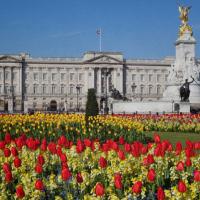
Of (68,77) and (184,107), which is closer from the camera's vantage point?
(184,107)

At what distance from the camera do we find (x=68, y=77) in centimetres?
10831

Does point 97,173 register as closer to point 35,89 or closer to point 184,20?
point 184,20

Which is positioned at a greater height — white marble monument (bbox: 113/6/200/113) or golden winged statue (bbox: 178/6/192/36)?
golden winged statue (bbox: 178/6/192/36)

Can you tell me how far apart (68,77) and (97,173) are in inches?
3975

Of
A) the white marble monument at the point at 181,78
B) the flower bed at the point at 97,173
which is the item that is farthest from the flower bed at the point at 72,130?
the white marble monument at the point at 181,78

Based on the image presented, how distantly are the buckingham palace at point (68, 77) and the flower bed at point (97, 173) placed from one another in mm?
95166

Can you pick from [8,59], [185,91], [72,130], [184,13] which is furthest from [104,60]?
[72,130]

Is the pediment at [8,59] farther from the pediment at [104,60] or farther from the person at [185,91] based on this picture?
the person at [185,91]

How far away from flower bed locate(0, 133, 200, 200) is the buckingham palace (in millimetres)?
95166

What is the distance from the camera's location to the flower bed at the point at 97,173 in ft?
21.5

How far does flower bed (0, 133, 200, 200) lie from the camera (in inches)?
258

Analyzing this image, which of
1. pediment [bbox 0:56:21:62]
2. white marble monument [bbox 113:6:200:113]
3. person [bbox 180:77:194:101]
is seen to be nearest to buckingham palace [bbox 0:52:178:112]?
pediment [bbox 0:56:21:62]

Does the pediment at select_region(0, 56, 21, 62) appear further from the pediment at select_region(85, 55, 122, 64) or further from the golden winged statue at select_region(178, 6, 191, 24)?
the golden winged statue at select_region(178, 6, 191, 24)

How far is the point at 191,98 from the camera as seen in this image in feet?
148
